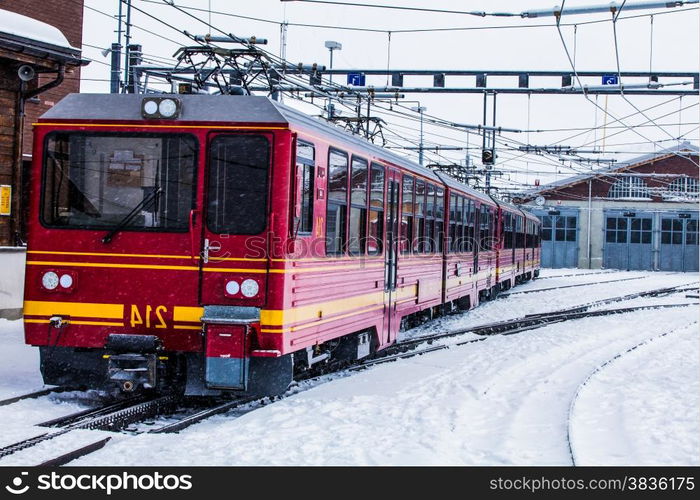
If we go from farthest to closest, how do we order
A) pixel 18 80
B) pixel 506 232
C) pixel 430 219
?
1. pixel 506 232
2. pixel 18 80
3. pixel 430 219

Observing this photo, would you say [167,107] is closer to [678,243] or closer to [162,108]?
[162,108]

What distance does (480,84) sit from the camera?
18484mm

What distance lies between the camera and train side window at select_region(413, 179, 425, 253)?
1290cm

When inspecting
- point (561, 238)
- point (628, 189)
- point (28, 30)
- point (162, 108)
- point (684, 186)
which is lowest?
point (561, 238)

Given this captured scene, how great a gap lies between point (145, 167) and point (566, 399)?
4.71m

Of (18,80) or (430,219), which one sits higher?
(18,80)

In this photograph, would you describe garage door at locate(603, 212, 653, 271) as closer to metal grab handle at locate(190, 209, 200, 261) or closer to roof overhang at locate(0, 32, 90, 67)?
roof overhang at locate(0, 32, 90, 67)

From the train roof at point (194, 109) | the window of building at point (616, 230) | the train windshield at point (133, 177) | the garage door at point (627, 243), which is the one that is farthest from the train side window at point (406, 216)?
the window of building at point (616, 230)

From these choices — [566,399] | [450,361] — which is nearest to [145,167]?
[566,399]

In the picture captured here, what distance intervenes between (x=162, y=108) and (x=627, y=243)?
47493mm

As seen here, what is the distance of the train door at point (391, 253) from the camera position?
1116 cm

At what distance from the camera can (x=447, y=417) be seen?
793 centimetres

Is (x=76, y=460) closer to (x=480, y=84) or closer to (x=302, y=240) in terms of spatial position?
(x=302, y=240)

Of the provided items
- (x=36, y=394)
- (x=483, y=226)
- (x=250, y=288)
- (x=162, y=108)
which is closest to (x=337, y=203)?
(x=250, y=288)
